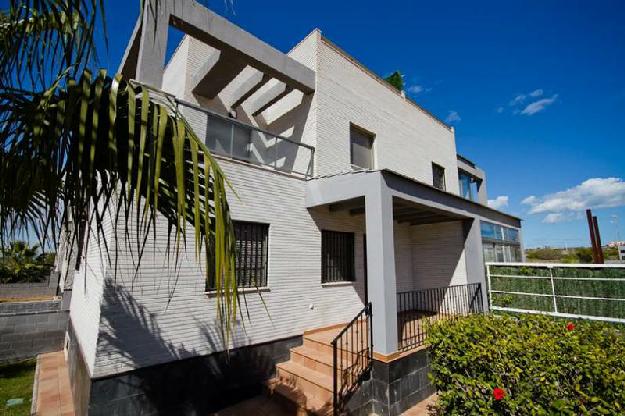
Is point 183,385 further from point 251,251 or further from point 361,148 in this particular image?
point 361,148

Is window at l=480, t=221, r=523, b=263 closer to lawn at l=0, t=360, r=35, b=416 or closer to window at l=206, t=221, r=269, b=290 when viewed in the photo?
window at l=206, t=221, r=269, b=290

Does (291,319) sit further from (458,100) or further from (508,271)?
(458,100)

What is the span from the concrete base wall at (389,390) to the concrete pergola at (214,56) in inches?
249

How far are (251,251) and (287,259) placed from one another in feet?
2.74

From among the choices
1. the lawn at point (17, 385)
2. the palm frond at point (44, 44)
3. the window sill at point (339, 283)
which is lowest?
the lawn at point (17, 385)

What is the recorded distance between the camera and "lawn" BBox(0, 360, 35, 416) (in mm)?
5340

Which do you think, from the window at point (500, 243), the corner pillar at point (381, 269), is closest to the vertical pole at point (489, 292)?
the window at point (500, 243)

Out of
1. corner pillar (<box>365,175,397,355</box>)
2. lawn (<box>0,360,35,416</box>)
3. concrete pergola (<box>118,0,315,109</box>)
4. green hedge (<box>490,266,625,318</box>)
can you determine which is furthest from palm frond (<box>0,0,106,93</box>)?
green hedge (<box>490,266,625,318</box>)

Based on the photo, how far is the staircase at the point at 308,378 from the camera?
15.7 feet

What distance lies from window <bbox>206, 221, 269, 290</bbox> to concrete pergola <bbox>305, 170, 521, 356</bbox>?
4.73 feet

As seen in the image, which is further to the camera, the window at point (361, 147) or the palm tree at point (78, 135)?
the window at point (361, 147)

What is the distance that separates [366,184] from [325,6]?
12.4 ft

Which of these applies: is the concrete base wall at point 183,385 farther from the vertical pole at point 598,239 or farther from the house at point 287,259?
A: the vertical pole at point 598,239

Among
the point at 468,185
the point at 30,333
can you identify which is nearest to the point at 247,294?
the point at 30,333
